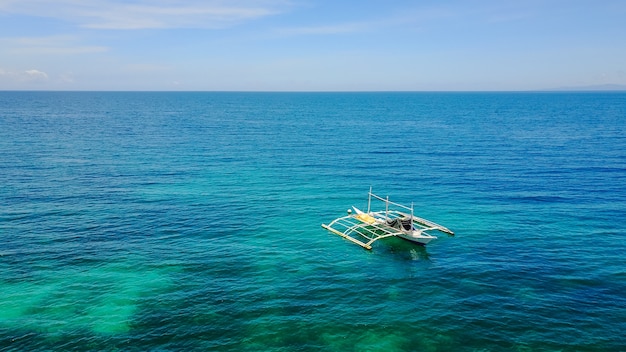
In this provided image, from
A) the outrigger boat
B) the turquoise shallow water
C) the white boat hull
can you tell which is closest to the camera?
the turquoise shallow water

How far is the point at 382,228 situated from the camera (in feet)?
183

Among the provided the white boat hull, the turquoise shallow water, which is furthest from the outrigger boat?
the turquoise shallow water

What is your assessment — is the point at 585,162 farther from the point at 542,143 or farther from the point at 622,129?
the point at 622,129

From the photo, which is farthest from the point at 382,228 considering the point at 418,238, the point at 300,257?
the point at 300,257

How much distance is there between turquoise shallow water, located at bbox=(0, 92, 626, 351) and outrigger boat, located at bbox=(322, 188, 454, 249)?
149 centimetres

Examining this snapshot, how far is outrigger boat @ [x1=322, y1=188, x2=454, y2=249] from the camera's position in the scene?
5266 cm

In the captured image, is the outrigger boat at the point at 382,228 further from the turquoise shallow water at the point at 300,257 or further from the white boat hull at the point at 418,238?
the turquoise shallow water at the point at 300,257

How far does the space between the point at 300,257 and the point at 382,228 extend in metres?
12.0

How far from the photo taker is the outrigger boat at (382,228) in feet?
173

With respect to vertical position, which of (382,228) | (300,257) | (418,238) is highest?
→ (382,228)

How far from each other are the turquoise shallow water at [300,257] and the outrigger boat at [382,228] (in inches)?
58.8

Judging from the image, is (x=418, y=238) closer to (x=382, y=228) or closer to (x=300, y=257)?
(x=382, y=228)

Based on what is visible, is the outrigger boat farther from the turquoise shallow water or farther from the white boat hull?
the turquoise shallow water

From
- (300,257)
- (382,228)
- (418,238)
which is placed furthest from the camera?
(382,228)
